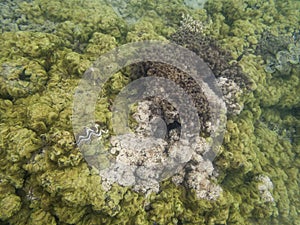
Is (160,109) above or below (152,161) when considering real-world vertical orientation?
above

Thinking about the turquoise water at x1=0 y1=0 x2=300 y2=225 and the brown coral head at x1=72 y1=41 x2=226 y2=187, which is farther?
the brown coral head at x1=72 y1=41 x2=226 y2=187

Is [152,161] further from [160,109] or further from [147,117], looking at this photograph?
[160,109]

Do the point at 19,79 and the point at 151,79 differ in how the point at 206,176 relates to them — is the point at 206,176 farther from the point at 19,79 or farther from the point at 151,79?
the point at 19,79

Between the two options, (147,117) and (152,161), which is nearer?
(152,161)

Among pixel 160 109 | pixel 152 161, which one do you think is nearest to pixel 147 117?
pixel 160 109

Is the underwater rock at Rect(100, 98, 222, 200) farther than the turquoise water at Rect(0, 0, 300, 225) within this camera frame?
Yes

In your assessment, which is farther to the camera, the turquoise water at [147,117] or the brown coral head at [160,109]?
the brown coral head at [160,109]

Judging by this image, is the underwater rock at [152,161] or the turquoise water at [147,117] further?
the underwater rock at [152,161]

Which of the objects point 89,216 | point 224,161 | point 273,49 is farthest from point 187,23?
point 89,216
